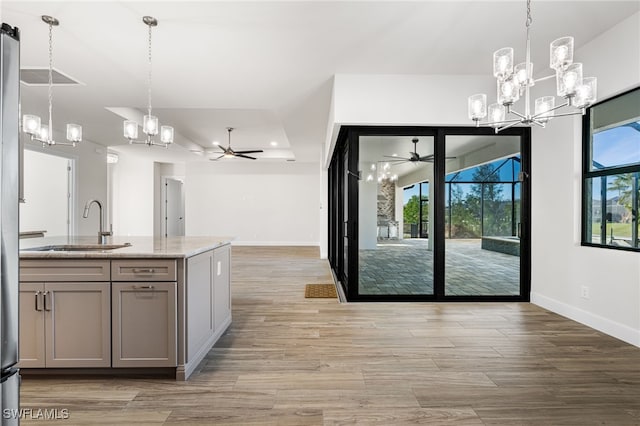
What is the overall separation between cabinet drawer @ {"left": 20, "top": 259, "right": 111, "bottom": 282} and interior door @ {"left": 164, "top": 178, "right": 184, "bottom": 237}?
9063 mm

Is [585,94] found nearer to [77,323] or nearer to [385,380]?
[385,380]

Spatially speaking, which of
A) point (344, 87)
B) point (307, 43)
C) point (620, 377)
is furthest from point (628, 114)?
point (307, 43)

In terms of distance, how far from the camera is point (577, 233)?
3439mm

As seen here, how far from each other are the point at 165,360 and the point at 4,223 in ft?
5.26

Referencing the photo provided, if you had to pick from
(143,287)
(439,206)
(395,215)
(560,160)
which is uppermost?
(560,160)

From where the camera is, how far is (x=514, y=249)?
13.9ft

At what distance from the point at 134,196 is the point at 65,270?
8993mm

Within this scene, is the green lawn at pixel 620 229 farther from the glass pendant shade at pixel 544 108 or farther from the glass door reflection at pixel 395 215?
the glass door reflection at pixel 395 215

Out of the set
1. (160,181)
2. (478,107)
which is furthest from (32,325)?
(160,181)

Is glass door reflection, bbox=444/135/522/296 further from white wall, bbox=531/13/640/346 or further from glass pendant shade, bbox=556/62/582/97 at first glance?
glass pendant shade, bbox=556/62/582/97

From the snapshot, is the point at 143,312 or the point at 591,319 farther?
the point at 591,319

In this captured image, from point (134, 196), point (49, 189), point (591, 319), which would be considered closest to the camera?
point (591, 319)

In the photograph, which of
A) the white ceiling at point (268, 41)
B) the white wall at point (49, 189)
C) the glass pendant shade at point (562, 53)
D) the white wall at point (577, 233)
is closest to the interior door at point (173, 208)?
the white wall at point (49, 189)

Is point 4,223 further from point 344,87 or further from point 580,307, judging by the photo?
point 580,307
